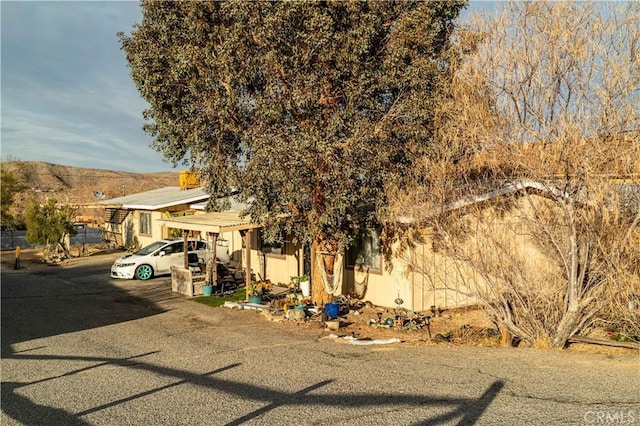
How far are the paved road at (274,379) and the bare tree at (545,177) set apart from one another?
1.17 m

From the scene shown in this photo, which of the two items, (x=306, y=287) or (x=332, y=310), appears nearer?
(x=332, y=310)

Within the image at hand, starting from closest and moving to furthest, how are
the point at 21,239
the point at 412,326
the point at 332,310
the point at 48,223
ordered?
the point at 412,326 → the point at 332,310 → the point at 48,223 → the point at 21,239

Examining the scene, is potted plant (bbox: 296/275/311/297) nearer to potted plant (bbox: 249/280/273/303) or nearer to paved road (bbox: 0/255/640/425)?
potted plant (bbox: 249/280/273/303)

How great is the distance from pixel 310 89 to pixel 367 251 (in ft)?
18.0

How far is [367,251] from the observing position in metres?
15.4

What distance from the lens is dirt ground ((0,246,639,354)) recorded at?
11.4m

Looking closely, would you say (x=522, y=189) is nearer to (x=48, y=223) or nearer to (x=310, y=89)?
(x=310, y=89)

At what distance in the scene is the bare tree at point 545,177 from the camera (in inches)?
360

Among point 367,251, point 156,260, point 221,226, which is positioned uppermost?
point 221,226

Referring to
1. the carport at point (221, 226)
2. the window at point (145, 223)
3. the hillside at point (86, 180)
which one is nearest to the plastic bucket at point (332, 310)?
the carport at point (221, 226)

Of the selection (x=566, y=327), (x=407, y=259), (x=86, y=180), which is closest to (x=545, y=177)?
(x=566, y=327)

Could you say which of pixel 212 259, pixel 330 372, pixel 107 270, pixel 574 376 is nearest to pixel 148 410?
pixel 330 372

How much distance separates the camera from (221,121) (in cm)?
1313

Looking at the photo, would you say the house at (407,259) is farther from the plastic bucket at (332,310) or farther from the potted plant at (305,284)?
the plastic bucket at (332,310)
